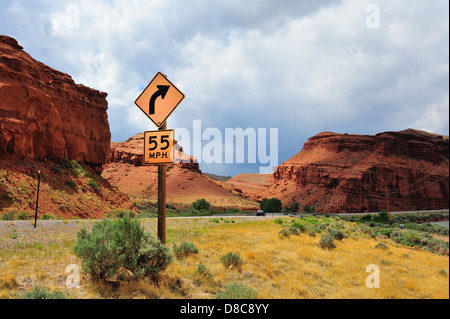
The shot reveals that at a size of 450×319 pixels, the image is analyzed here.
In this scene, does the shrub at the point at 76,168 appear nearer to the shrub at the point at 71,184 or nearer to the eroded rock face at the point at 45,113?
the eroded rock face at the point at 45,113

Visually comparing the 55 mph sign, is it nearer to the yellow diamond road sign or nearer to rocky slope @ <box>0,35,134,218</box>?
the yellow diamond road sign

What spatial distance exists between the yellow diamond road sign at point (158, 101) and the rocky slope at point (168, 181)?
66.2 m

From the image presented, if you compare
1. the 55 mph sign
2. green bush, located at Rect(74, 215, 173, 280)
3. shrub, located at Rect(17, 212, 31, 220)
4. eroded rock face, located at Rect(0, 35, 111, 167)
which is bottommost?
shrub, located at Rect(17, 212, 31, 220)

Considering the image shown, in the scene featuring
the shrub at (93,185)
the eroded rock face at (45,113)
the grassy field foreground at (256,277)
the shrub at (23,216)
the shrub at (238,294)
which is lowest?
the shrub at (23,216)

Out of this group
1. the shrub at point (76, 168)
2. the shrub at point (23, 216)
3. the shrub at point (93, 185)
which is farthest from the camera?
the shrub at point (93, 185)

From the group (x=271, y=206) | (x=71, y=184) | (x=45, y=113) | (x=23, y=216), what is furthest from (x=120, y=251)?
(x=271, y=206)

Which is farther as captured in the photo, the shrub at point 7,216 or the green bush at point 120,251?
the shrub at point 7,216

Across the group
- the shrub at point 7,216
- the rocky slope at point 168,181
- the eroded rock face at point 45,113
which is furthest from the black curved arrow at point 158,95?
the rocky slope at point 168,181

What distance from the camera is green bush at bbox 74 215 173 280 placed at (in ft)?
18.4

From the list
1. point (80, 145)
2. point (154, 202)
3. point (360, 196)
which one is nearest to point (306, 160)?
point (360, 196)

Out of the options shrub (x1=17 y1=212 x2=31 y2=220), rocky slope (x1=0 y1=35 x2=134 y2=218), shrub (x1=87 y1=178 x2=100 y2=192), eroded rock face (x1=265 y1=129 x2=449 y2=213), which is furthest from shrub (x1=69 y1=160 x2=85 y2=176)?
eroded rock face (x1=265 y1=129 x2=449 y2=213)

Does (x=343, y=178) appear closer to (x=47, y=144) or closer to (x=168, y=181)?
(x=168, y=181)

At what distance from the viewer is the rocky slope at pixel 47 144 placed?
27.6m

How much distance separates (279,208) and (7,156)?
→ 62.6 meters
